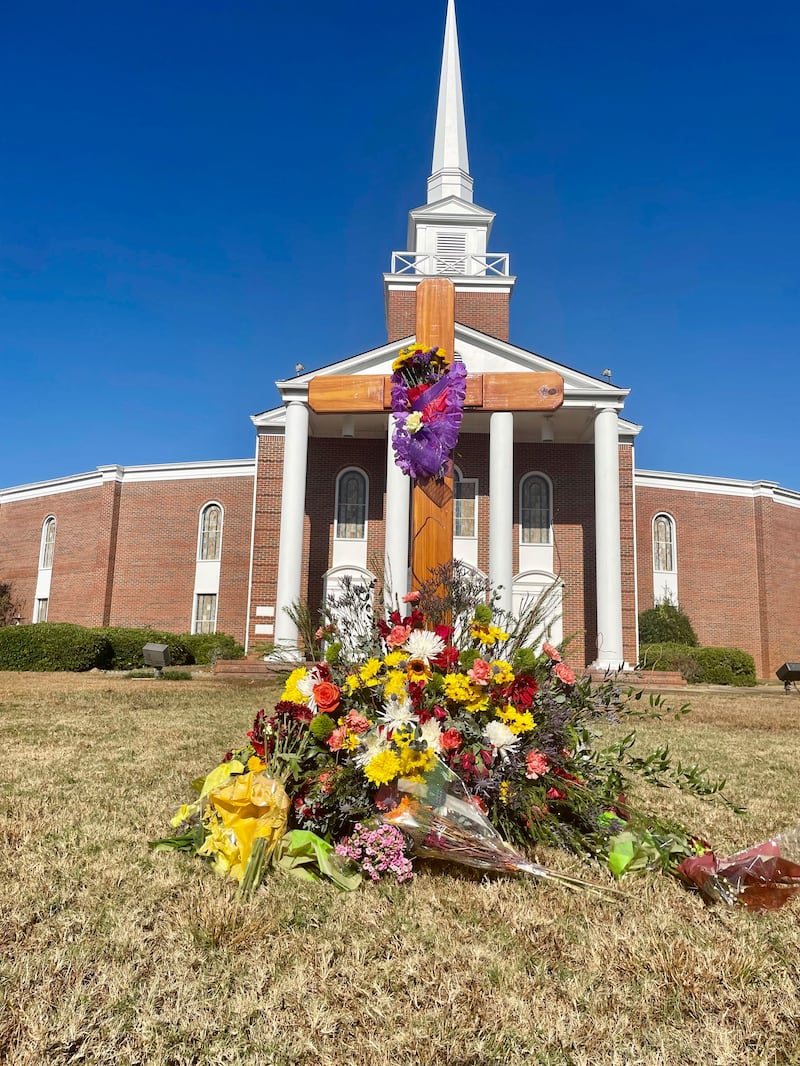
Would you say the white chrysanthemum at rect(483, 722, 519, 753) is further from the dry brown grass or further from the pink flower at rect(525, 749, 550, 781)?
the dry brown grass

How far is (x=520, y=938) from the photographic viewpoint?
259 cm

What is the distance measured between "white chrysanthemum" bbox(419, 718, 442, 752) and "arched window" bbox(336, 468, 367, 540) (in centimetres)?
1967

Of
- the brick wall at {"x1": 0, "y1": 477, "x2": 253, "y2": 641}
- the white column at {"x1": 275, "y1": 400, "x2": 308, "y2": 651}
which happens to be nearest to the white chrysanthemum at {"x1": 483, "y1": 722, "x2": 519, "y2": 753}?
the white column at {"x1": 275, "y1": 400, "x2": 308, "y2": 651}

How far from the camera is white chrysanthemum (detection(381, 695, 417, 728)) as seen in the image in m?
3.36

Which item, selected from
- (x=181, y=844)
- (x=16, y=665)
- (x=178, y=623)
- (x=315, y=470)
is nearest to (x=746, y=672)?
(x=315, y=470)

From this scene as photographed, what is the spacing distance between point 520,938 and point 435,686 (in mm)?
1206

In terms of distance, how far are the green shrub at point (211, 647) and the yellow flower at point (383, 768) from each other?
2025cm

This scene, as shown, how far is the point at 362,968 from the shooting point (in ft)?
7.62

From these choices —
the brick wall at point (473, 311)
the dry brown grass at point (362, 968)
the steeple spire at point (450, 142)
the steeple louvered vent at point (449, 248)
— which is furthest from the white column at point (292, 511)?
the dry brown grass at point (362, 968)

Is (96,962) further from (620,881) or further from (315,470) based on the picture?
(315,470)

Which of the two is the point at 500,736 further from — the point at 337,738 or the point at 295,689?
the point at 295,689

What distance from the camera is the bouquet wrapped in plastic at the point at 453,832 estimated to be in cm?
312

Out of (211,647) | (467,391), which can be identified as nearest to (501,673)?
(467,391)

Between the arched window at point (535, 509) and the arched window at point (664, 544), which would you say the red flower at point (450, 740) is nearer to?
the arched window at point (535, 509)
